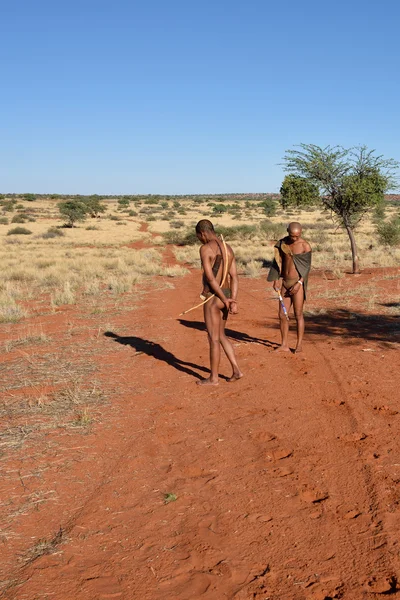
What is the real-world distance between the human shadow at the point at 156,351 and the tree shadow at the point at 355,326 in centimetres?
255

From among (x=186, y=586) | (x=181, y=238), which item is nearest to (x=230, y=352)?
(x=186, y=586)

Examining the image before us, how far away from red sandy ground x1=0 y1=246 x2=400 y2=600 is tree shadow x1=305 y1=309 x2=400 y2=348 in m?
1.41

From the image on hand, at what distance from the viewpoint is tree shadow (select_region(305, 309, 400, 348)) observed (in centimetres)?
834

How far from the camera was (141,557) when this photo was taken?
3088 mm

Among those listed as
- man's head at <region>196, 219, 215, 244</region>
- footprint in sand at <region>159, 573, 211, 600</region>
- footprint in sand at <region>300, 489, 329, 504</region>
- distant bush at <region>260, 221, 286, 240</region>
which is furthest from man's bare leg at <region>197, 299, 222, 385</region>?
distant bush at <region>260, 221, 286, 240</region>

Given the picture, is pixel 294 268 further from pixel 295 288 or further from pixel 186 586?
pixel 186 586

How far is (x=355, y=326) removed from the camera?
926 cm

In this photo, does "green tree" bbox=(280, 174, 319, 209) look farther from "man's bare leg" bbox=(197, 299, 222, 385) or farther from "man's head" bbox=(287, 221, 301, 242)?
"man's bare leg" bbox=(197, 299, 222, 385)

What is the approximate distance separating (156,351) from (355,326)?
358 centimetres

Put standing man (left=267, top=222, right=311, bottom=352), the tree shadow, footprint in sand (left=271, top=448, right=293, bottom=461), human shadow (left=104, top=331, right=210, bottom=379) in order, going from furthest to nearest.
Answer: the tree shadow, standing man (left=267, top=222, right=311, bottom=352), human shadow (left=104, top=331, right=210, bottom=379), footprint in sand (left=271, top=448, right=293, bottom=461)

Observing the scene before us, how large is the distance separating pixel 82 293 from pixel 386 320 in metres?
8.27

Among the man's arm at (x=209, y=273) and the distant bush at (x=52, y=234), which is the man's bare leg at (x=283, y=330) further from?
the distant bush at (x=52, y=234)

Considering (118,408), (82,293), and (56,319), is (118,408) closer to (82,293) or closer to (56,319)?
(56,319)

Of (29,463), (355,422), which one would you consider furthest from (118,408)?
(355,422)
